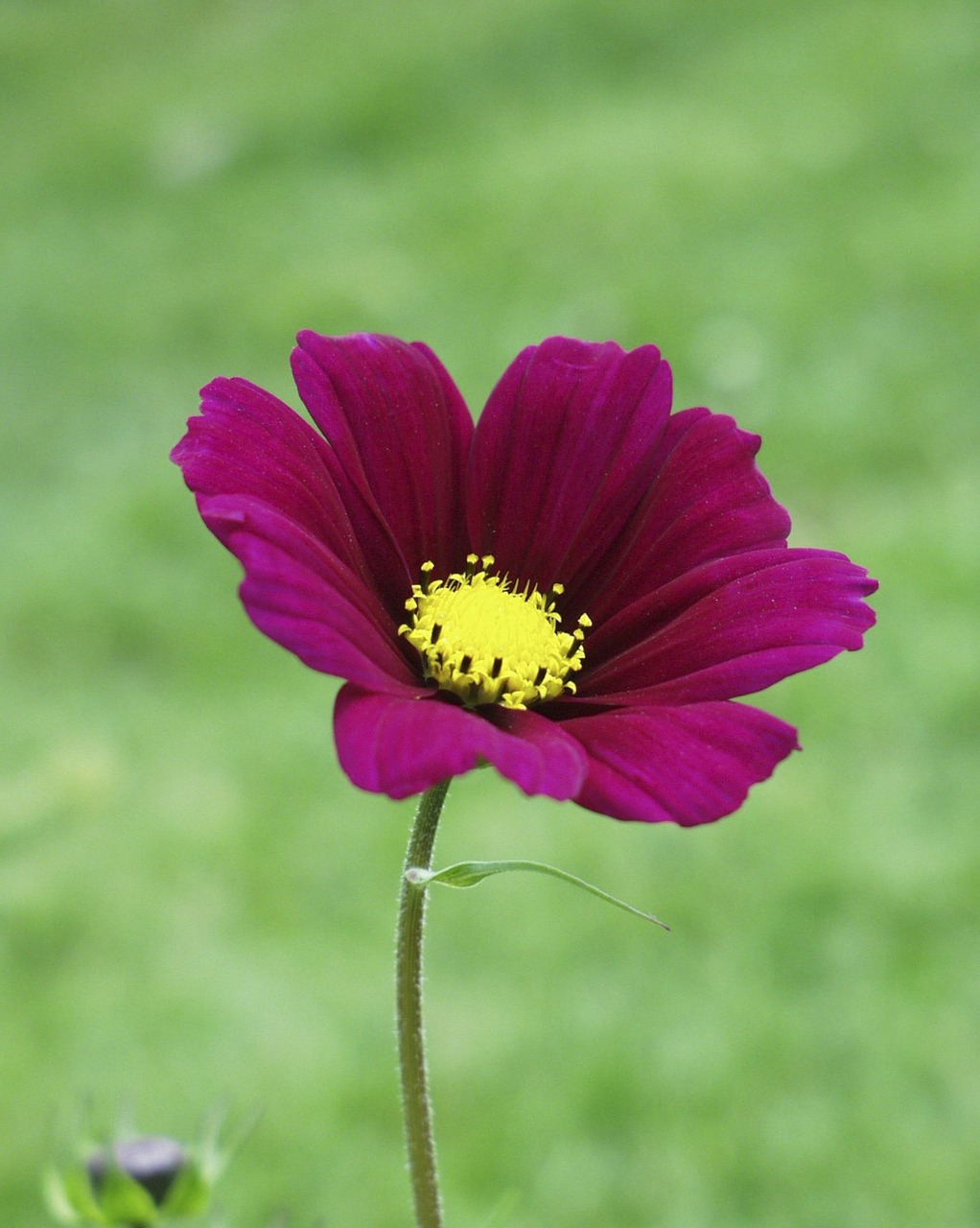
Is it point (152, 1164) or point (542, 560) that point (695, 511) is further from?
point (152, 1164)

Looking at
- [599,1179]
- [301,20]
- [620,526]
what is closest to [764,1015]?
[599,1179]

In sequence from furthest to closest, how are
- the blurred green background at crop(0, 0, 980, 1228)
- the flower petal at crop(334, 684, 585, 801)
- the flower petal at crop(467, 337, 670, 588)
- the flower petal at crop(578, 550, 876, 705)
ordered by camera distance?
the blurred green background at crop(0, 0, 980, 1228)
the flower petal at crop(467, 337, 670, 588)
the flower petal at crop(578, 550, 876, 705)
the flower petal at crop(334, 684, 585, 801)

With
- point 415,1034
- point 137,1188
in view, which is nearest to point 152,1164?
point 137,1188

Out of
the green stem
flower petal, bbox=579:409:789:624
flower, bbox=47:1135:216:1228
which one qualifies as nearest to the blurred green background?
the green stem

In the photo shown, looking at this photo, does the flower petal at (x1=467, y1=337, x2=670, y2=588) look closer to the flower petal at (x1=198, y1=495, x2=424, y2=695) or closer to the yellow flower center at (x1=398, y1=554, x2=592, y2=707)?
the yellow flower center at (x1=398, y1=554, x2=592, y2=707)

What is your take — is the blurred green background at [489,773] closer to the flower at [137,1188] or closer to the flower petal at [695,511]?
the flower at [137,1188]

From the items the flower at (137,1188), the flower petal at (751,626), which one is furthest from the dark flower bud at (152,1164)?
the flower petal at (751,626)
